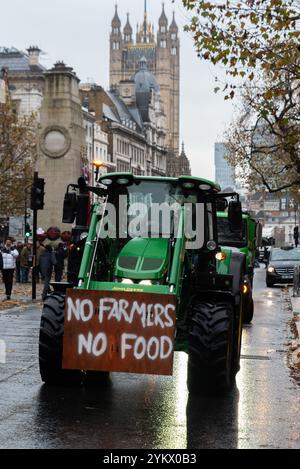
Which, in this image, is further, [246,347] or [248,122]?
[248,122]

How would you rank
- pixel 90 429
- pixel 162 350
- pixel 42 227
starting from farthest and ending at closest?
pixel 42 227
pixel 162 350
pixel 90 429

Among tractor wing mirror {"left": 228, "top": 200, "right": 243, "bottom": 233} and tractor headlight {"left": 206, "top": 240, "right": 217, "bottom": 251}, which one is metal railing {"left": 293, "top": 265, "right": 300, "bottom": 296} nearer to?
tractor wing mirror {"left": 228, "top": 200, "right": 243, "bottom": 233}

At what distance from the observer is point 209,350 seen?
35.0 feet

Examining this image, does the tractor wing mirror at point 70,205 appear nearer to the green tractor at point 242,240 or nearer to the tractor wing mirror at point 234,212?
the tractor wing mirror at point 234,212

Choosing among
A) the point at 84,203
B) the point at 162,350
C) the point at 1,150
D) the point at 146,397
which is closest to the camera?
the point at 162,350

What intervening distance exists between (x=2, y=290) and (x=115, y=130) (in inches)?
4413

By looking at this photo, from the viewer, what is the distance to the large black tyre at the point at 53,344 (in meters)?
11.1

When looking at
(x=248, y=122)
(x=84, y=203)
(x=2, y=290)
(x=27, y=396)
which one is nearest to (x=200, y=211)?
(x=84, y=203)

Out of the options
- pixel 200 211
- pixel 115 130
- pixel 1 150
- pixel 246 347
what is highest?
pixel 115 130

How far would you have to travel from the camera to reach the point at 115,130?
475 ft

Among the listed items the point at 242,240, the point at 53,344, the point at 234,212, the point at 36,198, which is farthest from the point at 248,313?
the point at 53,344

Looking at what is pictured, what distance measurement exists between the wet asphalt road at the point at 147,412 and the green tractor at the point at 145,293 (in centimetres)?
39

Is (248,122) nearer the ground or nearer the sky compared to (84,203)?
nearer the sky
